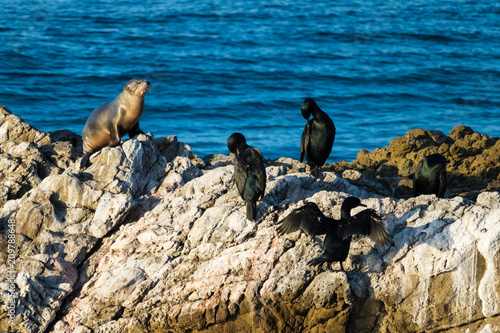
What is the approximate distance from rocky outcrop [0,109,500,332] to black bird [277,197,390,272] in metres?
0.20

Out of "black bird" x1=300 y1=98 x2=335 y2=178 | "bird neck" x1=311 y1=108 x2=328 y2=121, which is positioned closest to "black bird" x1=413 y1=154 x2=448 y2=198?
"black bird" x1=300 y1=98 x2=335 y2=178

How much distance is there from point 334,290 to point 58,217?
117 inches

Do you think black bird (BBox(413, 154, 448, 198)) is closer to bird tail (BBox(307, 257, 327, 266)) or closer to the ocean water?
bird tail (BBox(307, 257, 327, 266))

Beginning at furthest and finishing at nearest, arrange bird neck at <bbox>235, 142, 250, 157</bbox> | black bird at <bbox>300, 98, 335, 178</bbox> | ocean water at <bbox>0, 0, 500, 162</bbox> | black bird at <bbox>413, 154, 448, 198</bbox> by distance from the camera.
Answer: ocean water at <bbox>0, 0, 500, 162</bbox>
black bird at <bbox>300, 98, 335, 178</bbox>
black bird at <bbox>413, 154, 448, 198</bbox>
bird neck at <bbox>235, 142, 250, 157</bbox>

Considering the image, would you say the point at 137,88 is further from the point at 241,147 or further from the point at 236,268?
the point at 236,268

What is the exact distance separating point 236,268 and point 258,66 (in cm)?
1658

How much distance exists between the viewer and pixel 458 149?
37.6 feet

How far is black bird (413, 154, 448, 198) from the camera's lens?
8297mm

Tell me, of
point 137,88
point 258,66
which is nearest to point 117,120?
point 137,88

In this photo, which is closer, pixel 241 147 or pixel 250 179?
pixel 250 179

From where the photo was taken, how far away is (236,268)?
6.61 m

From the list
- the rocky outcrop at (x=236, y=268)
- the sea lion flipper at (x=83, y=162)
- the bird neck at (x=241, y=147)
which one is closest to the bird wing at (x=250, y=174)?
the bird neck at (x=241, y=147)

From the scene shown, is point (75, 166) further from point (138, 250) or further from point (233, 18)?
point (233, 18)

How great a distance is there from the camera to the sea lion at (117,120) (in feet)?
29.6
